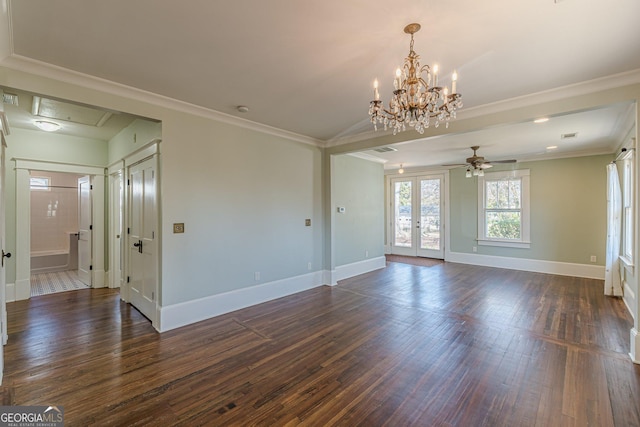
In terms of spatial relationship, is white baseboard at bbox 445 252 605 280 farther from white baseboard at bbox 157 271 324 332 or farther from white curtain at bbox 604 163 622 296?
white baseboard at bbox 157 271 324 332

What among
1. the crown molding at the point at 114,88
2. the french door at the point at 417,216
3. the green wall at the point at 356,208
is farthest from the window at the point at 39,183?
the french door at the point at 417,216

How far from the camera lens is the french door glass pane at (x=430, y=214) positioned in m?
8.17

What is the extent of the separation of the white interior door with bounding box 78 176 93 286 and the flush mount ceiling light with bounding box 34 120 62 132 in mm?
1189

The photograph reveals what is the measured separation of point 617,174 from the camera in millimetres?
4688

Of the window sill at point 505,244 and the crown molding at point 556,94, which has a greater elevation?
the crown molding at point 556,94

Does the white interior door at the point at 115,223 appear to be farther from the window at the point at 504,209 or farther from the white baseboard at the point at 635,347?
the window at the point at 504,209

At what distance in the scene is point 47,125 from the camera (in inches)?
164

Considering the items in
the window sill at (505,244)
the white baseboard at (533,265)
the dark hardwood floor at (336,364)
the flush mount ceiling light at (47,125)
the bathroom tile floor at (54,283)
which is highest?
the flush mount ceiling light at (47,125)

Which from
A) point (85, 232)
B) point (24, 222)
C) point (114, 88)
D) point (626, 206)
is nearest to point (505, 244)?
point (626, 206)

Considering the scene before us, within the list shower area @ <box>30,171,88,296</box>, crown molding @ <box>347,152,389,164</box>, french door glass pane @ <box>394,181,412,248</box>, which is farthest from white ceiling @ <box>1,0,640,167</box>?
shower area @ <box>30,171,88,296</box>

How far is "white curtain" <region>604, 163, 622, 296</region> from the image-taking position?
4641 mm

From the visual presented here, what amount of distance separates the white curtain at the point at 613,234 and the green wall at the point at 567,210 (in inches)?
45.4

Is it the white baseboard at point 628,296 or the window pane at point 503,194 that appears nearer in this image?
the white baseboard at point 628,296

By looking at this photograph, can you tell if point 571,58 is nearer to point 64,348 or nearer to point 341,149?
point 341,149
